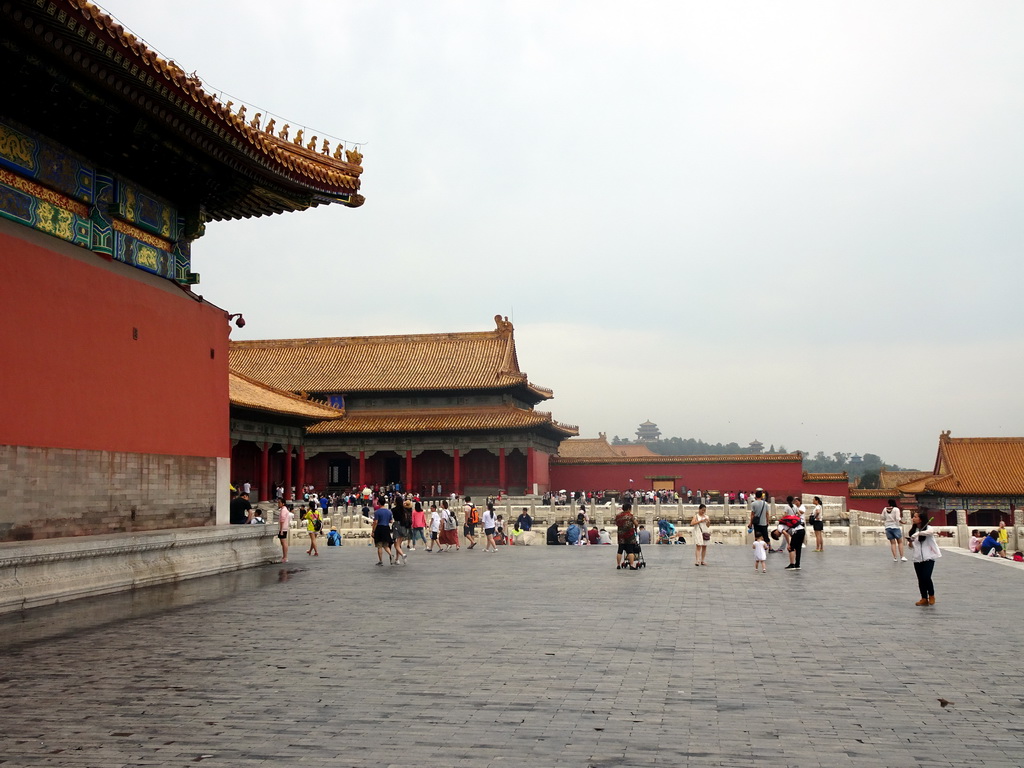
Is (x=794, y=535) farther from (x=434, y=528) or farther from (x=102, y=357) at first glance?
(x=102, y=357)

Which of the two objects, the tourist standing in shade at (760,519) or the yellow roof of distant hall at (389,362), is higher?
the yellow roof of distant hall at (389,362)

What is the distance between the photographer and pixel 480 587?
44.2ft

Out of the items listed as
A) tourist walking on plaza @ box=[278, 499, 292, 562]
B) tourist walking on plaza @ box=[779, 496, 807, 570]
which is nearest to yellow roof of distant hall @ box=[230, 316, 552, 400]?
tourist walking on plaza @ box=[278, 499, 292, 562]

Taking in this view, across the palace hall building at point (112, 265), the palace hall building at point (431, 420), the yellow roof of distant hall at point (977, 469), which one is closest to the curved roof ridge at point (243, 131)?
the palace hall building at point (112, 265)

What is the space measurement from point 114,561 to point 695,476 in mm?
41048

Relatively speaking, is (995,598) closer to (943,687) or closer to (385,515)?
(943,687)

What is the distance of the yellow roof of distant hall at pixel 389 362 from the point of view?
50469mm

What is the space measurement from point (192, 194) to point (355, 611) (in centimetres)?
831

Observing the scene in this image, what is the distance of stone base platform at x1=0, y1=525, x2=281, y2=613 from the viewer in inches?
413

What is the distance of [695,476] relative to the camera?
165ft

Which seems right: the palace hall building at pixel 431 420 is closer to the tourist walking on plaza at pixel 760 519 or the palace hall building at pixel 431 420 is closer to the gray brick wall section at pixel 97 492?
the tourist walking on plaza at pixel 760 519

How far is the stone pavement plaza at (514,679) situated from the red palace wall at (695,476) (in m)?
36.8

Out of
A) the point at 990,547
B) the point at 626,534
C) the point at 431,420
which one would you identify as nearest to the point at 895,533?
the point at 990,547

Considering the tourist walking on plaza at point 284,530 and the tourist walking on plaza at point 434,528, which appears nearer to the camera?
the tourist walking on plaza at point 284,530
